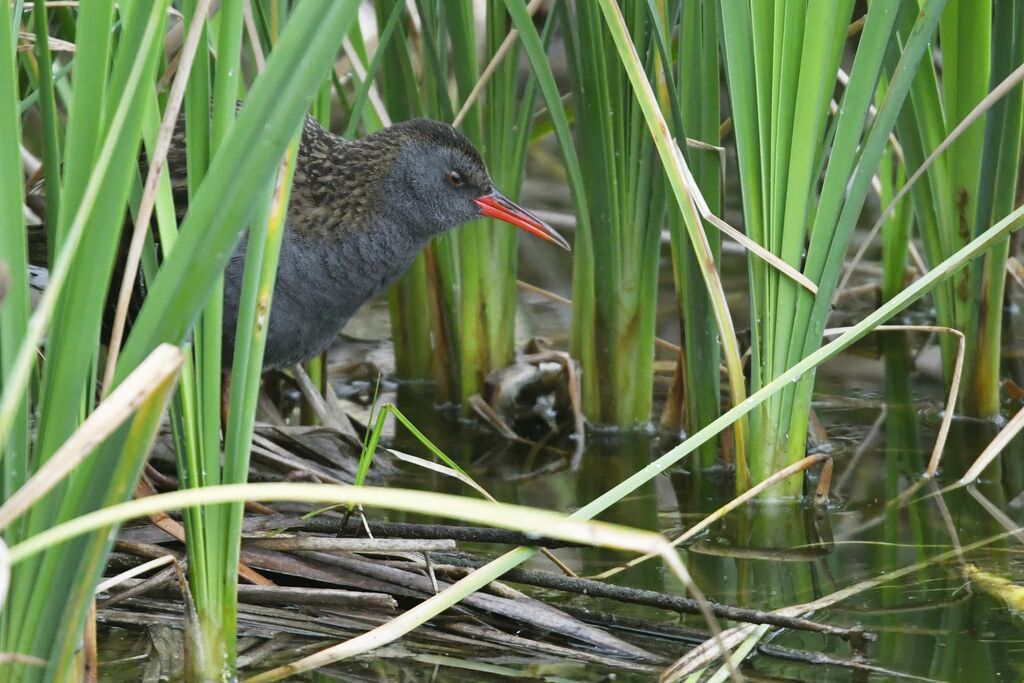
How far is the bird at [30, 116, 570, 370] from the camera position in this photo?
2.92 meters

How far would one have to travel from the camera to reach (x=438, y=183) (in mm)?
3076

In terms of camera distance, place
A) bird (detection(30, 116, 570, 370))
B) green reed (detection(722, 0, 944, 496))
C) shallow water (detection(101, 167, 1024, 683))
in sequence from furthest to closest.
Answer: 1. bird (detection(30, 116, 570, 370))
2. green reed (detection(722, 0, 944, 496))
3. shallow water (detection(101, 167, 1024, 683))

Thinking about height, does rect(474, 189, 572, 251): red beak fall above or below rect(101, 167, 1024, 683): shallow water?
above

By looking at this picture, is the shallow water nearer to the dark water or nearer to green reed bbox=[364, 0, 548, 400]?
the dark water

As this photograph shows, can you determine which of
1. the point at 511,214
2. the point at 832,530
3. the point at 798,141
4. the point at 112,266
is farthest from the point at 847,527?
the point at 112,266

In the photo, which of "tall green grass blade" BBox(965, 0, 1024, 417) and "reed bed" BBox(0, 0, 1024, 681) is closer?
"reed bed" BBox(0, 0, 1024, 681)

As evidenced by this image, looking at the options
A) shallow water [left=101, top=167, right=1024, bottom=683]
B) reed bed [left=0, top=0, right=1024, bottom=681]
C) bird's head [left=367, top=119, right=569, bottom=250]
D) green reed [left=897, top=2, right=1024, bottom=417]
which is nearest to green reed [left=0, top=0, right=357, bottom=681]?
reed bed [left=0, top=0, right=1024, bottom=681]

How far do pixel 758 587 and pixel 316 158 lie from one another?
4.58 ft

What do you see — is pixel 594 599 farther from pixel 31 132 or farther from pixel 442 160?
pixel 31 132

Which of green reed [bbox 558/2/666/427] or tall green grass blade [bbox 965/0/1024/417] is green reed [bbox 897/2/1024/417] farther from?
green reed [bbox 558/2/666/427]

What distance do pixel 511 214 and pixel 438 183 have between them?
20 centimetres

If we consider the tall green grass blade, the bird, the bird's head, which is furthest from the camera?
the bird's head

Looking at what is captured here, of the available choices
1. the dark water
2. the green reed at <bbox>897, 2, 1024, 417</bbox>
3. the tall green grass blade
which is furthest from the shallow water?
the green reed at <bbox>897, 2, 1024, 417</bbox>

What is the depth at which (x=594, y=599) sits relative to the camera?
8.04 feet
